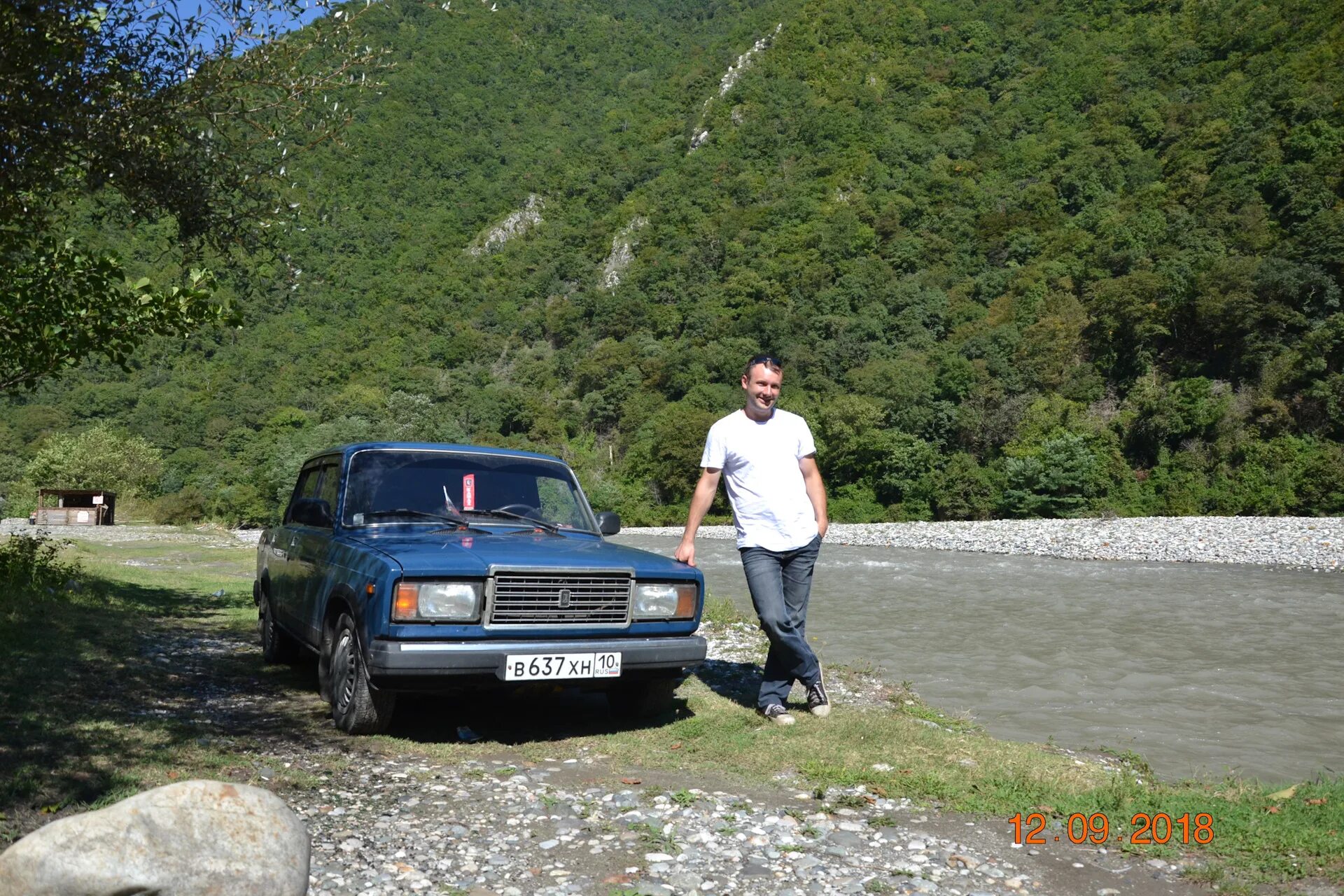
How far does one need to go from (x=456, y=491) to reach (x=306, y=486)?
2.16m

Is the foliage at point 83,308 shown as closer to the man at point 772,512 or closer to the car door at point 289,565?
the car door at point 289,565

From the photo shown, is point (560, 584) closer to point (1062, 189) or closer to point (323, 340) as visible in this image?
point (1062, 189)

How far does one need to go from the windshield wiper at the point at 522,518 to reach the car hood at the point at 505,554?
0.47 ft

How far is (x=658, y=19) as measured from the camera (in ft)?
553

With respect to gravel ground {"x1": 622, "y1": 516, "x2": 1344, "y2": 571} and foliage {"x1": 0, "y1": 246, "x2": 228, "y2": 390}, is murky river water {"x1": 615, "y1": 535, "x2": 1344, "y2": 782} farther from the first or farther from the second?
foliage {"x1": 0, "y1": 246, "x2": 228, "y2": 390}

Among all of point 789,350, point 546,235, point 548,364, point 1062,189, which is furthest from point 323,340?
point 1062,189

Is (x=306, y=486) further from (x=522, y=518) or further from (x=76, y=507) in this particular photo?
(x=76, y=507)

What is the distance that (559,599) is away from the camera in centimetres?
541

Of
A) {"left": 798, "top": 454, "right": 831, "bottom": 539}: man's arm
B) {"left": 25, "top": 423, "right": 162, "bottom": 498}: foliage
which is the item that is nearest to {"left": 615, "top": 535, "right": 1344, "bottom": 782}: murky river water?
{"left": 798, "top": 454, "right": 831, "bottom": 539}: man's arm

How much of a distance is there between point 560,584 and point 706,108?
13891cm

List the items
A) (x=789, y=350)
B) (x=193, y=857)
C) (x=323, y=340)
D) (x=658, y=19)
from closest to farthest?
(x=193, y=857) → (x=789, y=350) → (x=323, y=340) → (x=658, y=19)

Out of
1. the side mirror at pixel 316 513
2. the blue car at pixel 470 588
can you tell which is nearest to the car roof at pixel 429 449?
the blue car at pixel 470 588

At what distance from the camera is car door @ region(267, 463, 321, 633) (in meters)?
6.98

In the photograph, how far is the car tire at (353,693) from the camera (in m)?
5.38
